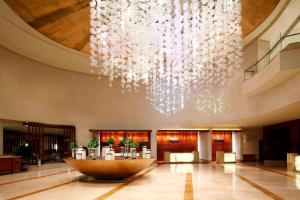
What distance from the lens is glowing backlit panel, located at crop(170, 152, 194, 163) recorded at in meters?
19.2

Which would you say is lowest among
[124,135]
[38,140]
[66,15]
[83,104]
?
[38,140]

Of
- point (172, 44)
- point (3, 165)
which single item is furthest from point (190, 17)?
point (3, 165)

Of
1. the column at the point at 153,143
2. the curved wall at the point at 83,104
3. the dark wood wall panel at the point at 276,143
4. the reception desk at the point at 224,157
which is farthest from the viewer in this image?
the column at the point at 153,143

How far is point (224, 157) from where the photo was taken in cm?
1902

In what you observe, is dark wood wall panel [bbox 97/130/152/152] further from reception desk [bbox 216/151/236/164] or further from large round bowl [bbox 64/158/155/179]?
large round bowl [bbox 64/158/155/179]

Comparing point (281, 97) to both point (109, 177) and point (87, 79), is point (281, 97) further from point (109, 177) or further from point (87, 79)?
point (87, 79)

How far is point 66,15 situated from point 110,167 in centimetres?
625

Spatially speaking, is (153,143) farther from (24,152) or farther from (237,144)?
(24,152)

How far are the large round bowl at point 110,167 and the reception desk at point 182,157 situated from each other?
31.4ft

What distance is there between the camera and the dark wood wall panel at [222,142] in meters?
21.3

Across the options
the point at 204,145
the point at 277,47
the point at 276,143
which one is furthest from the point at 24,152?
the point at 276,143

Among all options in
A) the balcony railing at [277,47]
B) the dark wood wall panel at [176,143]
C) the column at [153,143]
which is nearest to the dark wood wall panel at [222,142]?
the dark wood wall panel at [176,143]

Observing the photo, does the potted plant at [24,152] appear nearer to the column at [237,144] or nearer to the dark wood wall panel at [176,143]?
the dark wood wall panel at [176,143]

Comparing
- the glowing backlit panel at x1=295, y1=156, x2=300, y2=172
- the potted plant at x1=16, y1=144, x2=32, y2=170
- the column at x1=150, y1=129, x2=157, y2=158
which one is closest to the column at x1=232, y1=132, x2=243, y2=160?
the column at x1=150, y1=129, x2=157, y2=158
